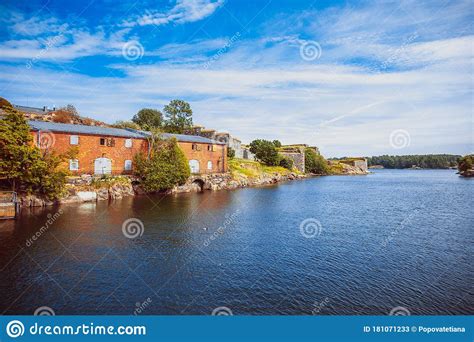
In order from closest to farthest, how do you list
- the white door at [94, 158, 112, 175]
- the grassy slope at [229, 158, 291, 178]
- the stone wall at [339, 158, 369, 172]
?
the white door at [94, 158, 112, 175] < the grassy slope at [229, 158, 291, 178] < the stone wall at [339, 158, 369, 172]

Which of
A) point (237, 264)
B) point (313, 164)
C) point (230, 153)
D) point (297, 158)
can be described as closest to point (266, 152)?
point (230, 153)

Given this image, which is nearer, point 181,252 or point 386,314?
point 386,314

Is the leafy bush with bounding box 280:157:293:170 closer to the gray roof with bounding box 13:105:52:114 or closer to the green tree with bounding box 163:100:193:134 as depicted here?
the green tree with bounding box 163:100:193:134

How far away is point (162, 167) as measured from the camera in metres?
56.8

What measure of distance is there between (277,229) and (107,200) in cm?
2987

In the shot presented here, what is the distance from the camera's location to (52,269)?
62.4 ft

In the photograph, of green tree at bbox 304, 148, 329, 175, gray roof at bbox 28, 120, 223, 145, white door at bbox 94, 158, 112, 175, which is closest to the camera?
gray roof at bbox 28, 120, 223, 145

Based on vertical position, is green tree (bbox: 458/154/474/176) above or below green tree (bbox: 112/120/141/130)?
below

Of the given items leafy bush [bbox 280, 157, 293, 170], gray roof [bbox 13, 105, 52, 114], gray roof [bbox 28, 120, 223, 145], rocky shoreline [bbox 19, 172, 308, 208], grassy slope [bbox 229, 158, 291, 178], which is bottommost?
rocky shoreline [bbox 19, 172, 308, 208]

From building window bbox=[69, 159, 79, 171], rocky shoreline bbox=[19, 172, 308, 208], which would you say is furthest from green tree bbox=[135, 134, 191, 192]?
building window bbox=[69, 159, 79, 171]

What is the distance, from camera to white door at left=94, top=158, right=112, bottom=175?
52844 millimetres

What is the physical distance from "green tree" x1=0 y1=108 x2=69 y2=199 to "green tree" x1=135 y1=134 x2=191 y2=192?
16386 mm

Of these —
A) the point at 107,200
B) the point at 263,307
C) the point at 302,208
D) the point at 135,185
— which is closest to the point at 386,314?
the point at 263,307

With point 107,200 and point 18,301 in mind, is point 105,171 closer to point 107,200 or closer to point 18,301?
point 107,200
